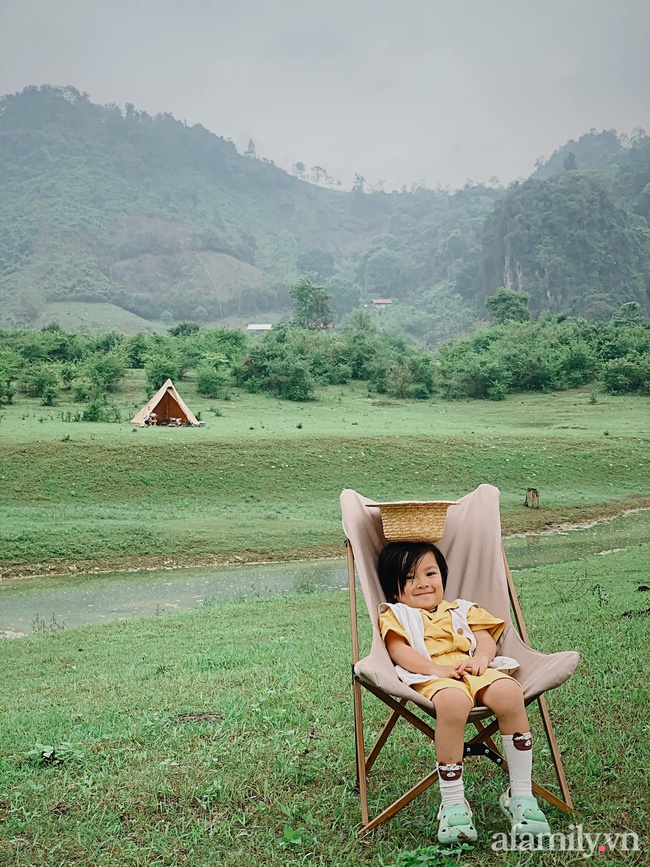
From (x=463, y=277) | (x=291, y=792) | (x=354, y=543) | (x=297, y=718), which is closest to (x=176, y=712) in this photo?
(x=297, y=718)

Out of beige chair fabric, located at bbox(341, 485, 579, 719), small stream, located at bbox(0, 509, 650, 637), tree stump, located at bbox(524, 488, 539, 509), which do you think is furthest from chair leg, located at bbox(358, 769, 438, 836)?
tree stump, located at bbox(524, 488, 539, 509)

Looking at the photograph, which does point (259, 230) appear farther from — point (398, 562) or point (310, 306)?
point (398, 562)

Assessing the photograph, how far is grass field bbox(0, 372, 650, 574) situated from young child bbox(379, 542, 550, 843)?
314 inches

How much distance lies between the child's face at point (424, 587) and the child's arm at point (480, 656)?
179mm

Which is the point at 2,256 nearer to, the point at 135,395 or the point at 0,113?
the point at 0,113

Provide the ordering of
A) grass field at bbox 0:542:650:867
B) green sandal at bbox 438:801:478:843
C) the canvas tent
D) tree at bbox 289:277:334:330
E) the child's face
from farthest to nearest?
tree at bbox 289:277:334:330 → the canvas tent → the child's face → grass field at bbox 0:542:650:867 → green sandal at bbox 438:801:478:843

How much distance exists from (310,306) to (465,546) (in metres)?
40.4

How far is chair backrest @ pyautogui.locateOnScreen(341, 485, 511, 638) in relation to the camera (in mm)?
2750

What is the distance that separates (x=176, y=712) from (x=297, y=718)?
0.50 m

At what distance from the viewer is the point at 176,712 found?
10.5 feet

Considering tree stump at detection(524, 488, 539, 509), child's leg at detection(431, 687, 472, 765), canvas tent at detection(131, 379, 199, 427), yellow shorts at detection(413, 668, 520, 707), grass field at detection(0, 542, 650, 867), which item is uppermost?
canvas tent at detection(131, 379, 199, 427)

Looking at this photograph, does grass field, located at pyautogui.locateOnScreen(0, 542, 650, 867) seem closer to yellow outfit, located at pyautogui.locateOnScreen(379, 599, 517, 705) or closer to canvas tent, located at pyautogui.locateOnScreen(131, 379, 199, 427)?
yellow outfit, located at pyautogui.locateOnScreen(379, 599, 517, 705)

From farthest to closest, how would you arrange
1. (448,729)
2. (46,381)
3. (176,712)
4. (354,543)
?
(46,381)
(176,712)
(354,543)
(448,729)

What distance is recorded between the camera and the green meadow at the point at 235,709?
7.23 ft
